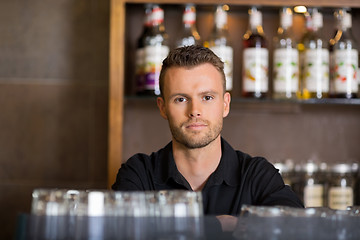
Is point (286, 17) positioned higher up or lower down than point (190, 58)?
higher up

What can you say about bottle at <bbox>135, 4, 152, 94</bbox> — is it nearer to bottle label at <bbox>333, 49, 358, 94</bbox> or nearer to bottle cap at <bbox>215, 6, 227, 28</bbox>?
bottle cap at <bbox>215, 6, 227, 28</bbox>

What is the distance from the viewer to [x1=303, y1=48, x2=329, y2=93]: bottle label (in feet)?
5.66

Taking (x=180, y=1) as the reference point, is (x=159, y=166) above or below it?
below

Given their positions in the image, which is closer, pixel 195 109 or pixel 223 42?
pixel 195 109

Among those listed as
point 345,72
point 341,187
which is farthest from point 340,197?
point 345,72

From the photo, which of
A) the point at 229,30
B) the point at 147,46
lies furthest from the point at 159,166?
the point at 229,30

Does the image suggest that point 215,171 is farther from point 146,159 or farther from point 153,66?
point 153,66

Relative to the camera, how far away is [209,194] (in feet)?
3.81

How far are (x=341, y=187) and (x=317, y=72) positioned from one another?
→ 13.4 inches

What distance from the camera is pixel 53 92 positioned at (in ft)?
6.30

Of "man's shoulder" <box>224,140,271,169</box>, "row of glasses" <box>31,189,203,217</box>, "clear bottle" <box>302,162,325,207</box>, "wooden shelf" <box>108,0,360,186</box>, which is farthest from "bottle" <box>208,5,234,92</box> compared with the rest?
"row of glasses" <box>31,189,203,217</box>

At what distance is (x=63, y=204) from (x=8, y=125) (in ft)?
4.56

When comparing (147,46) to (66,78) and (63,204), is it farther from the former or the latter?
(63,204)

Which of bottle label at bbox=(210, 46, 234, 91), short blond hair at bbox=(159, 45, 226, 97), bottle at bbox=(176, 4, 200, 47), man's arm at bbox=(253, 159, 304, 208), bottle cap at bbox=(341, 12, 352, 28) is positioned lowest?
man's arm at bbox=(253, 159, 304, 208)
